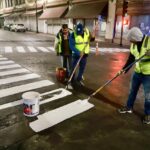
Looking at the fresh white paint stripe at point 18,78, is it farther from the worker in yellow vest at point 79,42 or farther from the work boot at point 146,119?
the work boot at point 146,119

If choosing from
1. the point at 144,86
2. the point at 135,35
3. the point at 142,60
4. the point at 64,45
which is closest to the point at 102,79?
the point at 64,45

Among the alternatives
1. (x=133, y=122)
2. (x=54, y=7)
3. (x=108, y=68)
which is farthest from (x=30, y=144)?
(x=54, y=7)

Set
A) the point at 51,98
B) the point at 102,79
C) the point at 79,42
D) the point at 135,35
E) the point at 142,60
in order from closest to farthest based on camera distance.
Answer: the point at 135,35 < the point at 142,60 < the point at 51,98 < the point at 79,42 < the point at 102,79

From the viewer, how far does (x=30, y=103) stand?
198 inches

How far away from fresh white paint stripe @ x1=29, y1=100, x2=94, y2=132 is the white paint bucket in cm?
20

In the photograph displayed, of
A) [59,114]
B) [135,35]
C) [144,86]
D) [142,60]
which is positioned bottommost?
[59,114]

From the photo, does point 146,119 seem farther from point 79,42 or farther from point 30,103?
point 79,42

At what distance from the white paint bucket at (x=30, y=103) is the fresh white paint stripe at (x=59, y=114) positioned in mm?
195

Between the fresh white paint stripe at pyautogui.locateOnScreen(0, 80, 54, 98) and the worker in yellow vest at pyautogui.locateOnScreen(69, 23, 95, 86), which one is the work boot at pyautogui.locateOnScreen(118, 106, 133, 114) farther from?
the fresh white paint stripe at pyautogui.locateOnScreen(0, 80, 54, 98)

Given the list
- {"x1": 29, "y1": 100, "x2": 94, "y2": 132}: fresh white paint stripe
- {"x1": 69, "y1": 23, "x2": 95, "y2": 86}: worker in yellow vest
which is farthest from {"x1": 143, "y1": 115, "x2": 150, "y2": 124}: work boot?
{"x1": 69, "y1": 23, "x2": 95, "y2": 86}: worker in yellow vest

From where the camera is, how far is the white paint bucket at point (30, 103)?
5.00m

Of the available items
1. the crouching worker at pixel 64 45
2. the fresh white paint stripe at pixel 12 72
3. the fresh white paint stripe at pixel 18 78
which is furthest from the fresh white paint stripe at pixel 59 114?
the fresh white paint stripe at pixel 12 72

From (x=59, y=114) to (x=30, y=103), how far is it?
2.51 feet

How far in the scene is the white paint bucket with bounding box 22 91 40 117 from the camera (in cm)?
500
